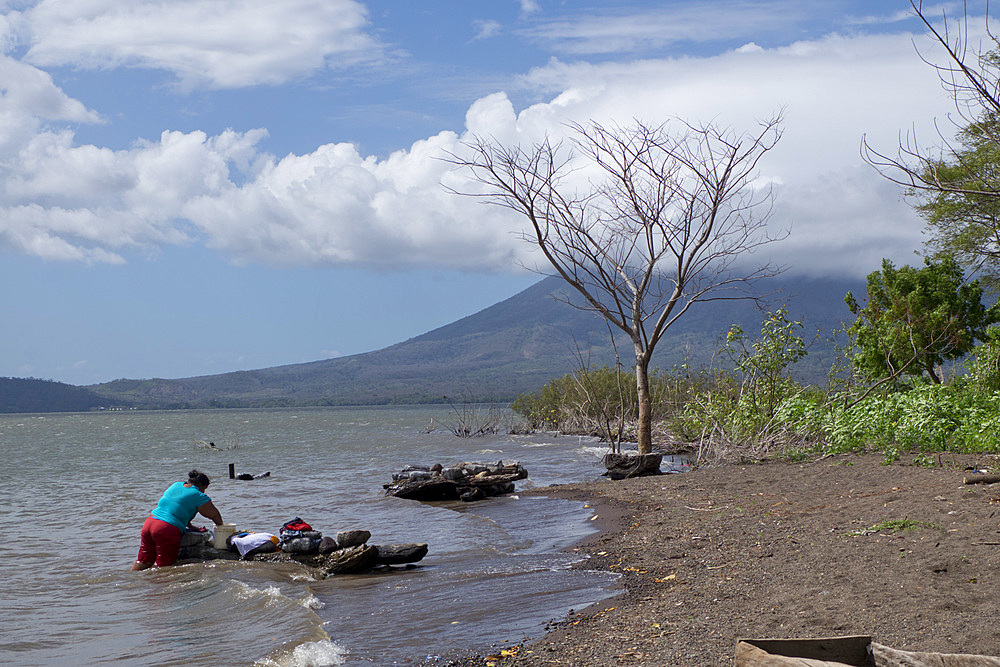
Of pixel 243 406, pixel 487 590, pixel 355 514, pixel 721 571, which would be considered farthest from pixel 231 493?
pixel 243 406

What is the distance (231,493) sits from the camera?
2108 cm

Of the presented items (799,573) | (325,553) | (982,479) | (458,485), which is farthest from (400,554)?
(458,485)

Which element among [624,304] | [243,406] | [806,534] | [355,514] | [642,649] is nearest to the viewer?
[642,649]

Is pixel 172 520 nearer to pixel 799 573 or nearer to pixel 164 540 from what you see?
pixel 164 540

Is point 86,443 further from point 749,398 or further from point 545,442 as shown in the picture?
point 749,398

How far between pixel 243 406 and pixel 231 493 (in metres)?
163

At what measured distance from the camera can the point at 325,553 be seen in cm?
1030

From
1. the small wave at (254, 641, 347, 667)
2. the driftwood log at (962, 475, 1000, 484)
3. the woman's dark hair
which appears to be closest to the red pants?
the woman's dark hair

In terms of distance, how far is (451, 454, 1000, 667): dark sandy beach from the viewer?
5.34 m

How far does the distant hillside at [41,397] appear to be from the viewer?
174000 millimetres

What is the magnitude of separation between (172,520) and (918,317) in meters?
19.5

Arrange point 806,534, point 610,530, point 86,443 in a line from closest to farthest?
point 806,534, point 610,530, point 86,443

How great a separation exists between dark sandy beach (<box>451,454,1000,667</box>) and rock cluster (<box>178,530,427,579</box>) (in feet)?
7.56

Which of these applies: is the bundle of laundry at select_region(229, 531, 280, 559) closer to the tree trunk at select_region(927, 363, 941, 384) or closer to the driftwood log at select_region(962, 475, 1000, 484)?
the driftwood log at select_region(962, 475, 1000, 484)
